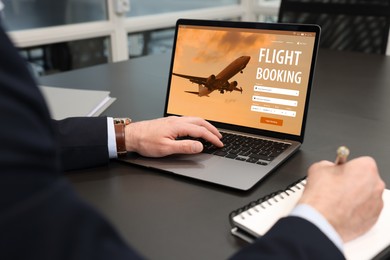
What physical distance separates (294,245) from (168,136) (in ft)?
1.49

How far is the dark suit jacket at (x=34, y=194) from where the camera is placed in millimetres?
355

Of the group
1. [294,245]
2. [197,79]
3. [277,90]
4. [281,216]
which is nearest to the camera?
[294,245]

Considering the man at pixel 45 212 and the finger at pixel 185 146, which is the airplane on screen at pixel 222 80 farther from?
the man at pixel 45 212

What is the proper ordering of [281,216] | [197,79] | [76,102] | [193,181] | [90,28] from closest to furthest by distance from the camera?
[281,216] < [193,181] < [197,79] < [76,102] < [90,28]

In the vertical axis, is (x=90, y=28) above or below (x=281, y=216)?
above

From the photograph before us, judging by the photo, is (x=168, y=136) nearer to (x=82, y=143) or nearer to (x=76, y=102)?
(x=82, y=143)

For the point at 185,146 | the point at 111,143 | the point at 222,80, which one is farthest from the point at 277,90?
the point at 111,143

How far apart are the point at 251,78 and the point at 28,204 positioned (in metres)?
0.73

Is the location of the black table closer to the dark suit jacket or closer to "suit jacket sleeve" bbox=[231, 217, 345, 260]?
"suit jacket sleeve" bbox=[231, 217, 345, 260]

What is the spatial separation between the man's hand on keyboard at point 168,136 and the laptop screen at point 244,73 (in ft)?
0.38

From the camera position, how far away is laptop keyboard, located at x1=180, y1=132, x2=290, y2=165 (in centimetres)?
90

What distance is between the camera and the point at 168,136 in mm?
922

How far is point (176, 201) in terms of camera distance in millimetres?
772

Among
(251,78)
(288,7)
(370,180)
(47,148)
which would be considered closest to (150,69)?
(251,78)
